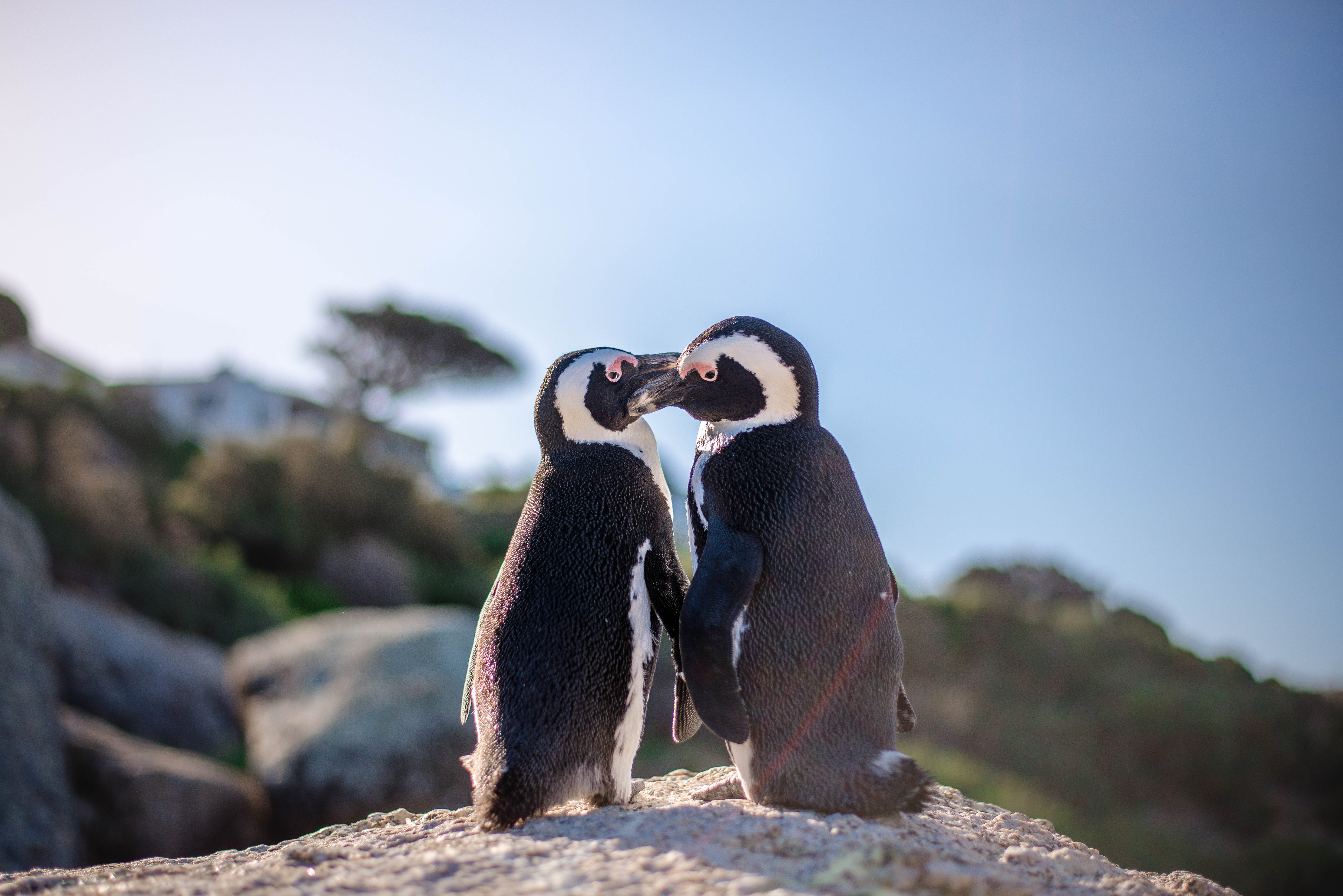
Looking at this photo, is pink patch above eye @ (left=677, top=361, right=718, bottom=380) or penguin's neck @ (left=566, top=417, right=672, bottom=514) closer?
pink patch above eye @ (left=677, top=361, right=718, bottom=380)

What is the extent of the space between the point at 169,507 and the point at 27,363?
1285cm

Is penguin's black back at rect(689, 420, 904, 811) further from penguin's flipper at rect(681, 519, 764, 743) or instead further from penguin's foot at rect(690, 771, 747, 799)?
penguin's foot at rect(690, 771, 747, 799)

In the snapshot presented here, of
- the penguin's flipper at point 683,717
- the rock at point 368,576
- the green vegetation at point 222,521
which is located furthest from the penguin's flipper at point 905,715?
the rock at point 368,576

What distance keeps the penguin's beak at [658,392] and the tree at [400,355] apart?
26.7 m

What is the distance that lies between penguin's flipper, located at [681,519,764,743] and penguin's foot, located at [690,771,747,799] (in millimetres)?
386

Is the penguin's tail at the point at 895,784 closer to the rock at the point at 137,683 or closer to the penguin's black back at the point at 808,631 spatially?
the penguin's black back at the point at 808,631

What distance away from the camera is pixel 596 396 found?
2.71 m

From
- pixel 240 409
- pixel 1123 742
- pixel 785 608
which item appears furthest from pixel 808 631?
pixel 240 409

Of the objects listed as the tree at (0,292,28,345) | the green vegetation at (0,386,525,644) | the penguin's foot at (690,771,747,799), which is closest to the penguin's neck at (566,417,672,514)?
the penguin's foot at (690,771,747,799)

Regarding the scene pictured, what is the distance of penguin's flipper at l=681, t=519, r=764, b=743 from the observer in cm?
216

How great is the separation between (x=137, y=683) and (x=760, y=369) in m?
6.89

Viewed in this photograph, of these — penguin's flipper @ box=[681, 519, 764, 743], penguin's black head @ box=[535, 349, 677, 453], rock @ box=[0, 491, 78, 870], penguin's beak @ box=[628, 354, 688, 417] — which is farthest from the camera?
rock @ box=[0, 491, 78, 870]

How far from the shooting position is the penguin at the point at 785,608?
2.22m

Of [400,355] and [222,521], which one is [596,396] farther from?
[400,355]
